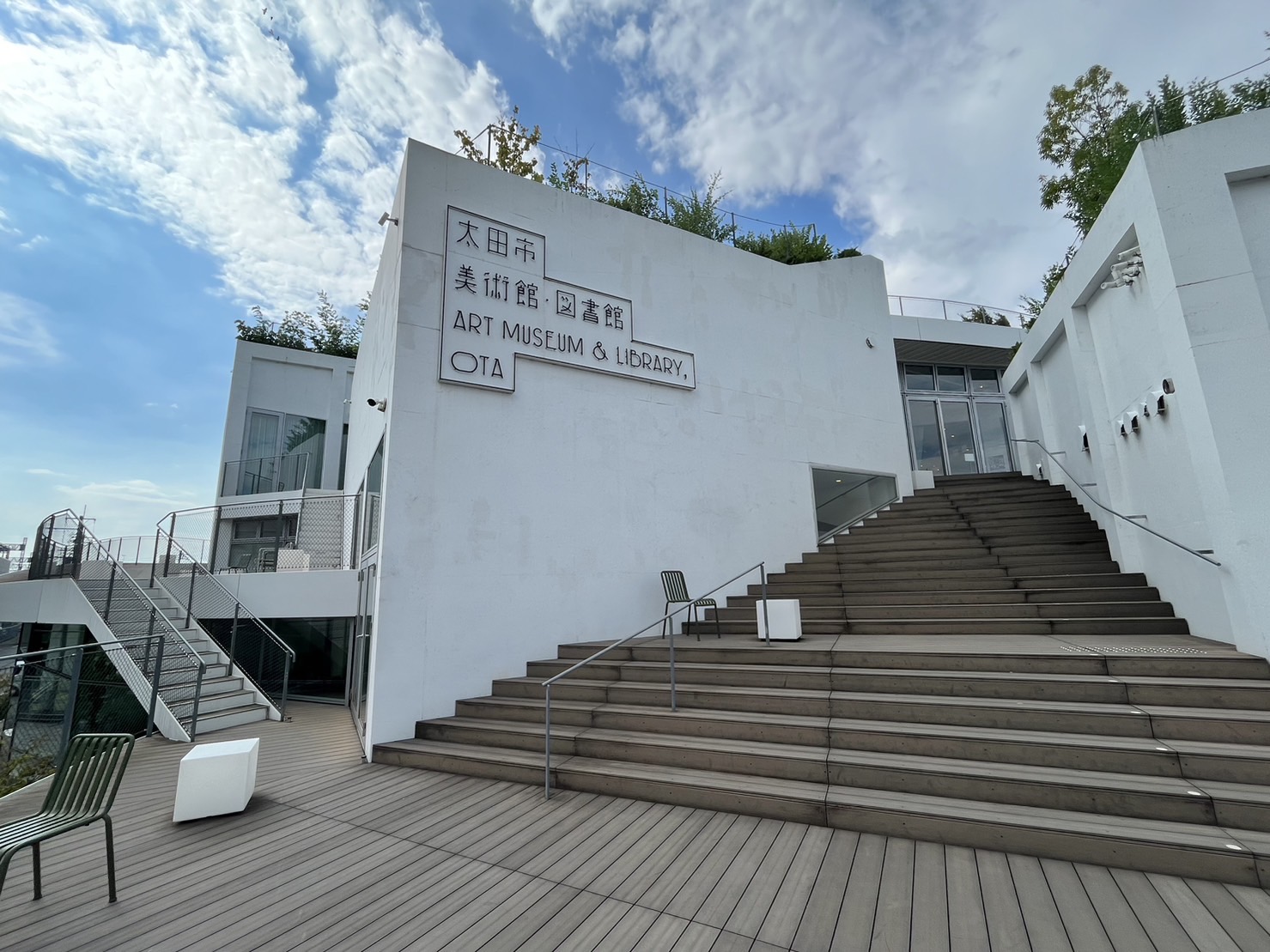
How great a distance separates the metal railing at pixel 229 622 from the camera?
888cm

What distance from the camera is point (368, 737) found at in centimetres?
527

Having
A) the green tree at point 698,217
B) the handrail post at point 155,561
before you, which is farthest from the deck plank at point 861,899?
the handrail post at point 155,561

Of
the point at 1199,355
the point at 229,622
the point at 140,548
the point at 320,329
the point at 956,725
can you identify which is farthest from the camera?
the point at 320,329

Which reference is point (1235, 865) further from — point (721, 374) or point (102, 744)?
point (721, 374)

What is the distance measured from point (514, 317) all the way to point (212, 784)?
18.4 feet

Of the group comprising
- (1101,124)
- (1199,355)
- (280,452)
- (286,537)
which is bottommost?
(286,537)

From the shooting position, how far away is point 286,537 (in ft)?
36.0

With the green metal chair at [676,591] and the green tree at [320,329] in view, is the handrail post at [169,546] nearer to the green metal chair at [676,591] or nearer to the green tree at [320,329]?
the green metal chair at [676,591]

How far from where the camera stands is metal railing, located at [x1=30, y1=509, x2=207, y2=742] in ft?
22.4

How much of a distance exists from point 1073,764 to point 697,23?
A: 35.6ft

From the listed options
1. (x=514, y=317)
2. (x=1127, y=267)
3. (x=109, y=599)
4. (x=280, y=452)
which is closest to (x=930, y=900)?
(x=1127, y=267)

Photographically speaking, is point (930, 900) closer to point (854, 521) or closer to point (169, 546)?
point (854, 521)

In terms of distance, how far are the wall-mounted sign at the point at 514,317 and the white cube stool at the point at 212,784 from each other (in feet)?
13.6

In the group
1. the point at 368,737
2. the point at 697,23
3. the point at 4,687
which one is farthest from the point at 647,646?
the point at 4,687
